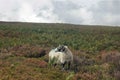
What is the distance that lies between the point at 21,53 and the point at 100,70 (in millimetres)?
8533

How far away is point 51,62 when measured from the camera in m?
17.9

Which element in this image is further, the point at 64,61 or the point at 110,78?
the point at 64,61

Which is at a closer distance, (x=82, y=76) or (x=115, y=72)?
(x=82, y=76)

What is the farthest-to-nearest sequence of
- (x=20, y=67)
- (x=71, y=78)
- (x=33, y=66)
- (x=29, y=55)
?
(x=29, y=55)
(x=33, y=66)
(x=20, y=67)
(x=71, y=78)

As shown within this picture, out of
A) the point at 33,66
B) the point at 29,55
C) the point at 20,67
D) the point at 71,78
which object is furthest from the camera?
the point at 29,55

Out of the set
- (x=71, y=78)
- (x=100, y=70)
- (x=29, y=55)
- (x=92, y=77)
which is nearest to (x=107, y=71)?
(x=100, y=70)

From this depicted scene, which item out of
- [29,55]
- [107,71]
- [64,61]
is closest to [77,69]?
[64,61]

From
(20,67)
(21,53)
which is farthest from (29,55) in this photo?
(20,67)

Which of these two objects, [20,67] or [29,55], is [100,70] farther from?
[29,55]

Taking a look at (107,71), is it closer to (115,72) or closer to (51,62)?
(115,72)

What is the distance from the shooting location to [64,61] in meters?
17.8

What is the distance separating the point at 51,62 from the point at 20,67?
2.27m

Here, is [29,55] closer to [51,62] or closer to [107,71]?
[51,62]

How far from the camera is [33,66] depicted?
57.4 feet
